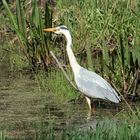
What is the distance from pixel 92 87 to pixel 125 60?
29.2 inches

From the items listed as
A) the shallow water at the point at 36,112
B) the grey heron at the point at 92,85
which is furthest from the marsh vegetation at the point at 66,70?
the grey heron at the point at 92,85

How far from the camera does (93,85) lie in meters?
8.23

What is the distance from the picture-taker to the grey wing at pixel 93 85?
801 centimetres

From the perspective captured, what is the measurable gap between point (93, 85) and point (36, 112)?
32.9 inches

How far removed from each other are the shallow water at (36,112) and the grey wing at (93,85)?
199 millimetres

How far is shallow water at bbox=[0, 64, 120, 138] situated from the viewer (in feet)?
23.1

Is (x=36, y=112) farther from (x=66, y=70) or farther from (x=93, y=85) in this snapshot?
(x=66, y=70)

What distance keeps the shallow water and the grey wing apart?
20 cm

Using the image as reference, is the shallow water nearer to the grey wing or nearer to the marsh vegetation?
the marsh vegetation

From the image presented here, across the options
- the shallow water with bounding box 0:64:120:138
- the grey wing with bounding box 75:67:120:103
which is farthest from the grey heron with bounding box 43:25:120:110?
the shallow water with bounding box 0:64:120:138

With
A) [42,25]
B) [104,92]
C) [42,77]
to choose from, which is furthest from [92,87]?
[42,25]

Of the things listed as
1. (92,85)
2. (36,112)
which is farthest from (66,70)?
(36,112)

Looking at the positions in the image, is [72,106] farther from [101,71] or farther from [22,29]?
[22,29]

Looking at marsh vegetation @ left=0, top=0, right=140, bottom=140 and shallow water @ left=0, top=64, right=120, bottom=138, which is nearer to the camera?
marsh vegetation @ left=0, top=0, right=140, bottom=140
